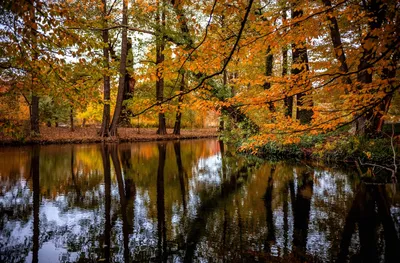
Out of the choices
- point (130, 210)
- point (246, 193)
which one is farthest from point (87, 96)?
point (246, 193)

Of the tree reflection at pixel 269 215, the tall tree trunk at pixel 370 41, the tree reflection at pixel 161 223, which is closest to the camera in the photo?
the tall tree trunk at pixel 370 41

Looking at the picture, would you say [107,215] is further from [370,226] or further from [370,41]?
[370,41]

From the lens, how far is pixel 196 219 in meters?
5.31

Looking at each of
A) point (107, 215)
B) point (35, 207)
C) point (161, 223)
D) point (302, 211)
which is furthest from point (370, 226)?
point (35, 207)

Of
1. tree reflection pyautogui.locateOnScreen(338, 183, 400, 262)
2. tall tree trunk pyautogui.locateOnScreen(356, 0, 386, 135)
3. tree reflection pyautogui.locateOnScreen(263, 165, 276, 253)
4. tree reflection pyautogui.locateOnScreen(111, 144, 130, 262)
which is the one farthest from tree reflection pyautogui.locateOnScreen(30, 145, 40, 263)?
tall tree trunk pyautogui.locateOnScreen(356, 0, 386, 135)

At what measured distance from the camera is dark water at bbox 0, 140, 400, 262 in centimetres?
396

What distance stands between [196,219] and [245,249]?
1.45m

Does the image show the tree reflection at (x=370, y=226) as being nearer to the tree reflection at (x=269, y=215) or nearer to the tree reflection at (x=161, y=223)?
the tree reflection at (x=269, y=215)

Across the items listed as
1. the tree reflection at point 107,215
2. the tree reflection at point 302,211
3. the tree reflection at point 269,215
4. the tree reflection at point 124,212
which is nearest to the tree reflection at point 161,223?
the tree reflection at point 124,212

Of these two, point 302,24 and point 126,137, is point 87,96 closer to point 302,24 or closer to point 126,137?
point 302,24

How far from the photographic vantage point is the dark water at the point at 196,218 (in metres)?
3.96

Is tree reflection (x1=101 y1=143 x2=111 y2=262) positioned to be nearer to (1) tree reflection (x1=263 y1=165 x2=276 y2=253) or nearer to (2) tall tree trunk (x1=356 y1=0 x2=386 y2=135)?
(1) tree reflection (x1=263 y1=165 x2=276 y2=253)

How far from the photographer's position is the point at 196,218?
5.36 m

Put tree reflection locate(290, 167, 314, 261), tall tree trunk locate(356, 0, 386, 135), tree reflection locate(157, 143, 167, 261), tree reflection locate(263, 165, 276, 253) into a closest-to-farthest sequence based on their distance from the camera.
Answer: tall tree trunk locate(356, 0, 386, 135), tree reflection locate(157, 143, 167, 261), tree reflection locate(290, 167, 314, 261), tree reflection locate(263, 165, 276, 253)
